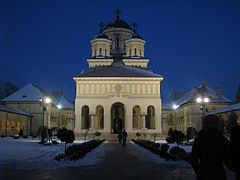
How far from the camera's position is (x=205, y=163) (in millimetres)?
4680

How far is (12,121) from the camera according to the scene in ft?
149

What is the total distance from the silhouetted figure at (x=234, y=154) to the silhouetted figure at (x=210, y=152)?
0.12 meters

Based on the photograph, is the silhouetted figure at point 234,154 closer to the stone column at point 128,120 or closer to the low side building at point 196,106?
the stone column at point 128,120

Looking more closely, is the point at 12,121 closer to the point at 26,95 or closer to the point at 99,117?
the point at 26,95

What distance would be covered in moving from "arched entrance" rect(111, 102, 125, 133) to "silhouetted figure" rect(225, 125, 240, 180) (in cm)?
4723

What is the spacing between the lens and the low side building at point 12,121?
137 ft

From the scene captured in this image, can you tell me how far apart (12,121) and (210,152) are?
4553 cm

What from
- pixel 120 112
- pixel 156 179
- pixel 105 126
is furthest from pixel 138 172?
pixel 120 112

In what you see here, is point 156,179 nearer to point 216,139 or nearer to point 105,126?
point 216,139

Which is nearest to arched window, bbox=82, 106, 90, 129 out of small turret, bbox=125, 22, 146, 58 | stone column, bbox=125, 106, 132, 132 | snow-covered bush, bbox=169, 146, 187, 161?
stone column, bbox=125, 106, 132, 132

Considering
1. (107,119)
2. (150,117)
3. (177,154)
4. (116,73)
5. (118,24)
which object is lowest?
(177,154)

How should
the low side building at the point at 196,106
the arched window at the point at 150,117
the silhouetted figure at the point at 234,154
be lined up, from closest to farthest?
the silhouetted figure at the point at 234,154, the arched window at the point at 150,117, the low side building at the point at 196,106

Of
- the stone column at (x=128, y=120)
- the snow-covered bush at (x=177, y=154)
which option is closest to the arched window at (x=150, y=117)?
the stone column at (x=128, y=120)

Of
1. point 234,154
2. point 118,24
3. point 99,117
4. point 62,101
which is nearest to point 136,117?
point 99,117
